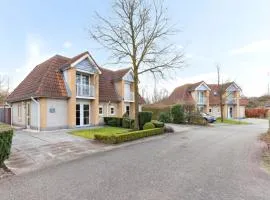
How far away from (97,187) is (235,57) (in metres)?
19.6

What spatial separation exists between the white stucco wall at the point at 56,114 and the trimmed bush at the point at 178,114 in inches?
559

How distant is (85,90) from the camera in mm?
18484

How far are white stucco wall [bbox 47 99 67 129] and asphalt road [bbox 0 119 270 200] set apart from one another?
9.28m

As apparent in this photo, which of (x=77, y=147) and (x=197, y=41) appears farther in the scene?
→ (x=197, y=41)

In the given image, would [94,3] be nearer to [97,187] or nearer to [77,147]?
[77,147]

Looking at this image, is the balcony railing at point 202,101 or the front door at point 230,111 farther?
the front door at point 230,111

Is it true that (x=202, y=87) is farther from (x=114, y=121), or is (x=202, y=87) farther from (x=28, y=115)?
(x=28, y=115)

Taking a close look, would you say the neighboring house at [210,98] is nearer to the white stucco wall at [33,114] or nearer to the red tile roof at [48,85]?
the red tile roof at [48,85]

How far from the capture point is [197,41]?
15258mm

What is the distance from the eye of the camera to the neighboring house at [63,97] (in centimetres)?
1566

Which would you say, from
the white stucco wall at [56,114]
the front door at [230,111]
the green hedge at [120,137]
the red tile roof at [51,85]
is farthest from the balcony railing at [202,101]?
the white stucco wall at [56,114]

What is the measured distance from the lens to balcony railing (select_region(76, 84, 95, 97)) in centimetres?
1784

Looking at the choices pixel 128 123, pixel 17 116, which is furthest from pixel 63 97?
pixel 17 116

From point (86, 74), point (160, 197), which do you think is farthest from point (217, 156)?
point (86, 74)
